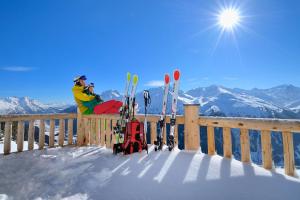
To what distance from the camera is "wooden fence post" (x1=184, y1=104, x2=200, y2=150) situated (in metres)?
4.20

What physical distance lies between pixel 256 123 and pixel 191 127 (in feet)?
3.99

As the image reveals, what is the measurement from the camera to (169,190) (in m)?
2.68

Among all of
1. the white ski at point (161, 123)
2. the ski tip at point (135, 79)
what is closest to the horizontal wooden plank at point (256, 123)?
the white ski at point (161, 123)

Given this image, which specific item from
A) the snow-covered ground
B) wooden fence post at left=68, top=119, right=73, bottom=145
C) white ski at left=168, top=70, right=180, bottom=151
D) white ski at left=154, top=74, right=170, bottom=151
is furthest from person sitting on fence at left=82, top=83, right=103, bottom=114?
white ski at left=168, top=70, right=180, bottom=151

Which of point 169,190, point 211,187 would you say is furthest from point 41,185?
point 211,187

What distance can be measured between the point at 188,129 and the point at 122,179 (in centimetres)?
166

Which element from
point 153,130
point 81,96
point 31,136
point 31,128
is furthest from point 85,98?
point 153,130

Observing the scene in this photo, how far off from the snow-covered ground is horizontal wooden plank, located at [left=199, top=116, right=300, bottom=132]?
0.55 m

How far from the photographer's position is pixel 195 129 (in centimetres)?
419

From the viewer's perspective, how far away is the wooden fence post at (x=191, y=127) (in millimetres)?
4195

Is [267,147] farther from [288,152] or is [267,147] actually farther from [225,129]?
[225,129]

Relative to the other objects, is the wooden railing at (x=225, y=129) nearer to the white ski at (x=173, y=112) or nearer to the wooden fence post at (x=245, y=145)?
the wooden fence post at (x=245, y=145)

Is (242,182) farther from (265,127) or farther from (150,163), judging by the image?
(150,163)

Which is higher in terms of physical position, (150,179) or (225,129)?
(225,129)
